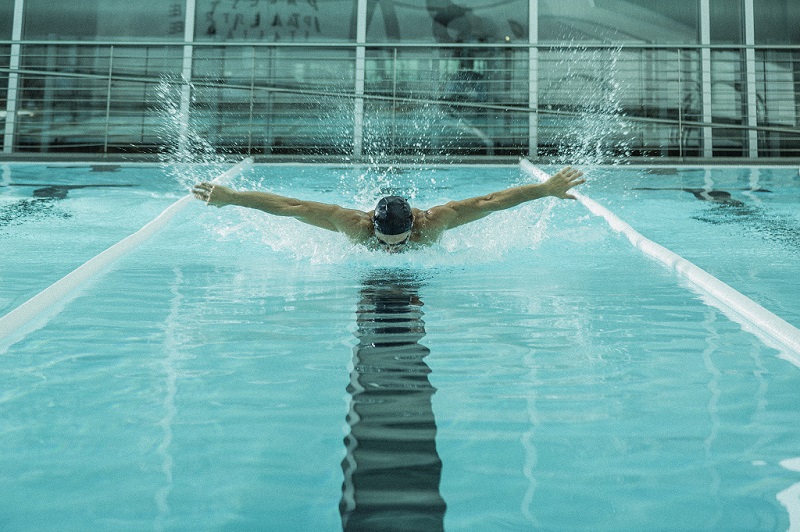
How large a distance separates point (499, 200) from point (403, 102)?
4025 mm

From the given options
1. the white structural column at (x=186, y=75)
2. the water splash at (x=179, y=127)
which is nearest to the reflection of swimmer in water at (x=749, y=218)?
the water splash at (x=179, y=127)

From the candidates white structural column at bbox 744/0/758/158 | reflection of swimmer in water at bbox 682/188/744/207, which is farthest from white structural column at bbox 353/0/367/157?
white structural column at bbox 744/0/758/158

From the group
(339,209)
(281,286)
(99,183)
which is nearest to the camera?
(281,286)

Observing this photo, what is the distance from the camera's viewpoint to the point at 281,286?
7.50ft

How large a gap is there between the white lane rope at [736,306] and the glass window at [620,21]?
3977 mm

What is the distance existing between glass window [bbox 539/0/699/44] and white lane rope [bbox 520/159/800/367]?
3977 mm

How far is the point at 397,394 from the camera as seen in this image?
4.50ft

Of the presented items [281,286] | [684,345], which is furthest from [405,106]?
[684,345]

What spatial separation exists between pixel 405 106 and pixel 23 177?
2759 mm

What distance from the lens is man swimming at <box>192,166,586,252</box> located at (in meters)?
2.47

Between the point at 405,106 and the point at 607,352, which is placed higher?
the point at 405,106

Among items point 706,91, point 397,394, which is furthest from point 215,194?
point 706,91

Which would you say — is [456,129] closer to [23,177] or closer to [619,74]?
[619,74]

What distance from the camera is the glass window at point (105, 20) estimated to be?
6.57m
